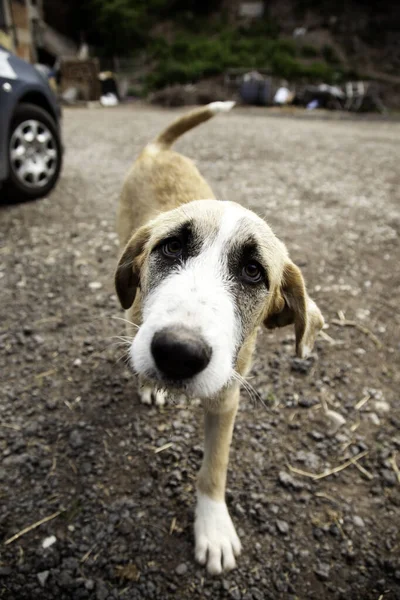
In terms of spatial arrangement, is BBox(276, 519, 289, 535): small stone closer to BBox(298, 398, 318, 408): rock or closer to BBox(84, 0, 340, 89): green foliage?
BBox(298, 398, 318, 408): rock

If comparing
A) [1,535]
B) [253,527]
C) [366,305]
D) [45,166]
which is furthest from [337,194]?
[1,535]

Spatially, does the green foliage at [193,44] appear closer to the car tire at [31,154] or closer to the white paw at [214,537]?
the car tire at [31,154]

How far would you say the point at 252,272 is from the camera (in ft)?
6.63

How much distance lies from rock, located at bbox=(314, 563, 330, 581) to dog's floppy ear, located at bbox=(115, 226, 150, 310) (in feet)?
5.63

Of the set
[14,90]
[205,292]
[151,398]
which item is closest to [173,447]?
[151,398]

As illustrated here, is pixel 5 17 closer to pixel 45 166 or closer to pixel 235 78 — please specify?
pixel 45 166

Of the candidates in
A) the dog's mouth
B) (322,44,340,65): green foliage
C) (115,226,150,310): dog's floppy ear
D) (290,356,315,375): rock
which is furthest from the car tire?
(322,44,340,65): green foliage

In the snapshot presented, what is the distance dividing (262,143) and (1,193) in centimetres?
713

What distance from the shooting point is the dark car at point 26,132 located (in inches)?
198

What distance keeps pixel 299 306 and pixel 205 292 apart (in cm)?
77

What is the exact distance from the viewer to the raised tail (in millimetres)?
3566

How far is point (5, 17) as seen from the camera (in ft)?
24.6

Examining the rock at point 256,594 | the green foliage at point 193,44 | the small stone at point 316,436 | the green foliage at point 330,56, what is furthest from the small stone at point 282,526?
the green foliage at point 330,56

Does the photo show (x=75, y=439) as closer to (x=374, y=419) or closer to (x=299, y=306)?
(x=299, y=306)
